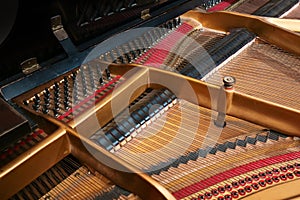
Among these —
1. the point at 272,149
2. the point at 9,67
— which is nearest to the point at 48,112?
the point at 9,67

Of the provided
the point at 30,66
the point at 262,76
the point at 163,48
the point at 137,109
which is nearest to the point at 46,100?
the point at 30,66

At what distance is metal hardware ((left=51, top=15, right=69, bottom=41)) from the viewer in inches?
91.7

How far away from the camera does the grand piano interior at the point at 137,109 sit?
182cm

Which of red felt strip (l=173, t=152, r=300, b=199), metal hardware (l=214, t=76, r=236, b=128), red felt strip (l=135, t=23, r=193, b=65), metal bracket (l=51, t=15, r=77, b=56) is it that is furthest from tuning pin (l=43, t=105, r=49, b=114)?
metal hardware (l=214, t=76, r=236, b=128)

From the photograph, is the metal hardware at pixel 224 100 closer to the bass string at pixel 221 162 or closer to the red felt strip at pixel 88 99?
the bass string at pixel 221 162

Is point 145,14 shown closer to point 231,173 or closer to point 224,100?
point 224,100

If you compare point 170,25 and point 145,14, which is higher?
point 145,14

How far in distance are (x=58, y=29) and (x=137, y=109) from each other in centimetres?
78

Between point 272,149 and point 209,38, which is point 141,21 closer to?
point 209,38

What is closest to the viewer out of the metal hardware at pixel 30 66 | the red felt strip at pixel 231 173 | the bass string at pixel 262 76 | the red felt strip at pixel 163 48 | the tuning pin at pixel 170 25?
the red felt strip at pixel 231 173

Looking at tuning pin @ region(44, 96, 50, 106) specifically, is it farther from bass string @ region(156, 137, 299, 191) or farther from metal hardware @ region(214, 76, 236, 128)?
metal hardware @ region(214, 76, 236, 128)

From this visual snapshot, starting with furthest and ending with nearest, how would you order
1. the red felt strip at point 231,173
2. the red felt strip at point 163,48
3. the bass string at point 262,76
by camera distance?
1. the red felt strip at point 163,48
2. the bass string at point 262,76
3. the red felt strip at point 231,173

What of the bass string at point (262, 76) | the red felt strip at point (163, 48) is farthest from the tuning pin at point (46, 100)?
the bass string at point (262, 76)

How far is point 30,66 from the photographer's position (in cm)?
232
